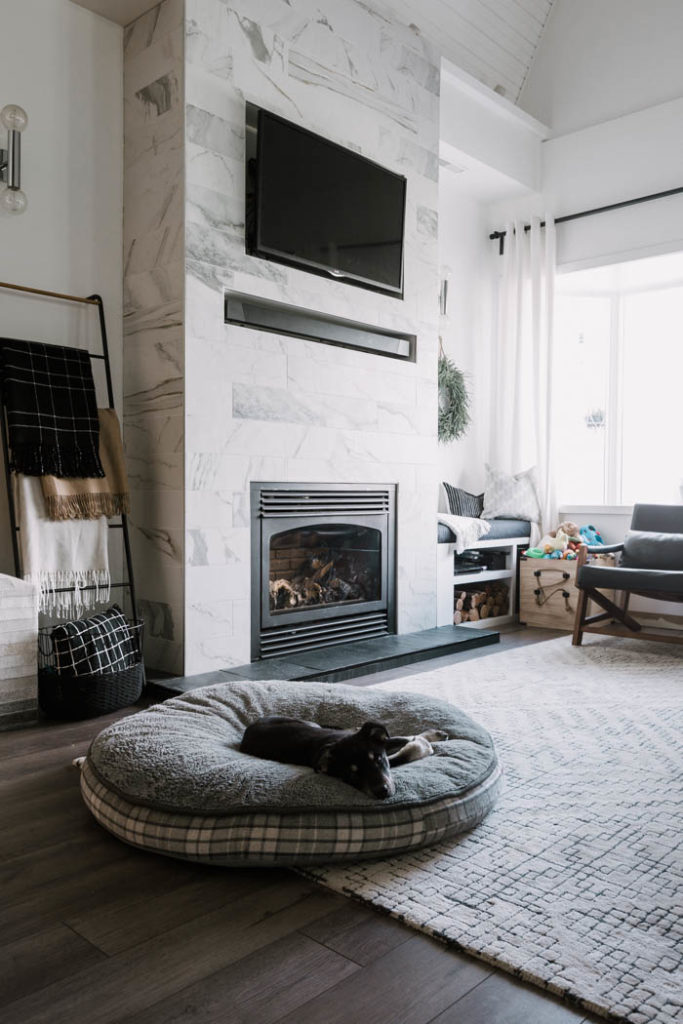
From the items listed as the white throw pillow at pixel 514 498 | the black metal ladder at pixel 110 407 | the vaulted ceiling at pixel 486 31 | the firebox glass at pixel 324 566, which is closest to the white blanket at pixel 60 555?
the black metal ladder at pixel 110 407

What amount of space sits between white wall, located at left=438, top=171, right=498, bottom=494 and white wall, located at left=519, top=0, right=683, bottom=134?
32.9 inches

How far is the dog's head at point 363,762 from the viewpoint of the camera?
1692 millimetres

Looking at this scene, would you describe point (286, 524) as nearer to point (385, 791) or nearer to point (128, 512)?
point (128, 512)

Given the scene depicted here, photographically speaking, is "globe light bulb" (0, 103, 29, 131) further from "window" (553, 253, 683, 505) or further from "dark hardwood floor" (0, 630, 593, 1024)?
"window" (553, 253, 683, 505)

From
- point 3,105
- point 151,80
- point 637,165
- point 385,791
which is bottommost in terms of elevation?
point 385,791

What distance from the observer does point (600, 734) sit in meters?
2.64

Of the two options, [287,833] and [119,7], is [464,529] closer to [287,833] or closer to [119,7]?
[119,7]

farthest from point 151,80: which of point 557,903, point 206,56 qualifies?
point 557,903

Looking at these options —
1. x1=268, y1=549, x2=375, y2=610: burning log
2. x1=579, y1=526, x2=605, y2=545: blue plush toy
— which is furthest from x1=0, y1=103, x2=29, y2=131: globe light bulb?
x1=579, y1=526, x2=605, y2=545: blue plush toy

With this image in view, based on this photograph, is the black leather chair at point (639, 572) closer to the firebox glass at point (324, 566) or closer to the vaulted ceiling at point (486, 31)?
the firebox glass at point (324, 566)

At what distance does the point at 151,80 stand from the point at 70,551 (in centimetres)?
196

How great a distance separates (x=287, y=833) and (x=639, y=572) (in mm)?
2955

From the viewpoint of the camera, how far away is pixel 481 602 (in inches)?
194

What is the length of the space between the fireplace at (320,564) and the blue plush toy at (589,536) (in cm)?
160
